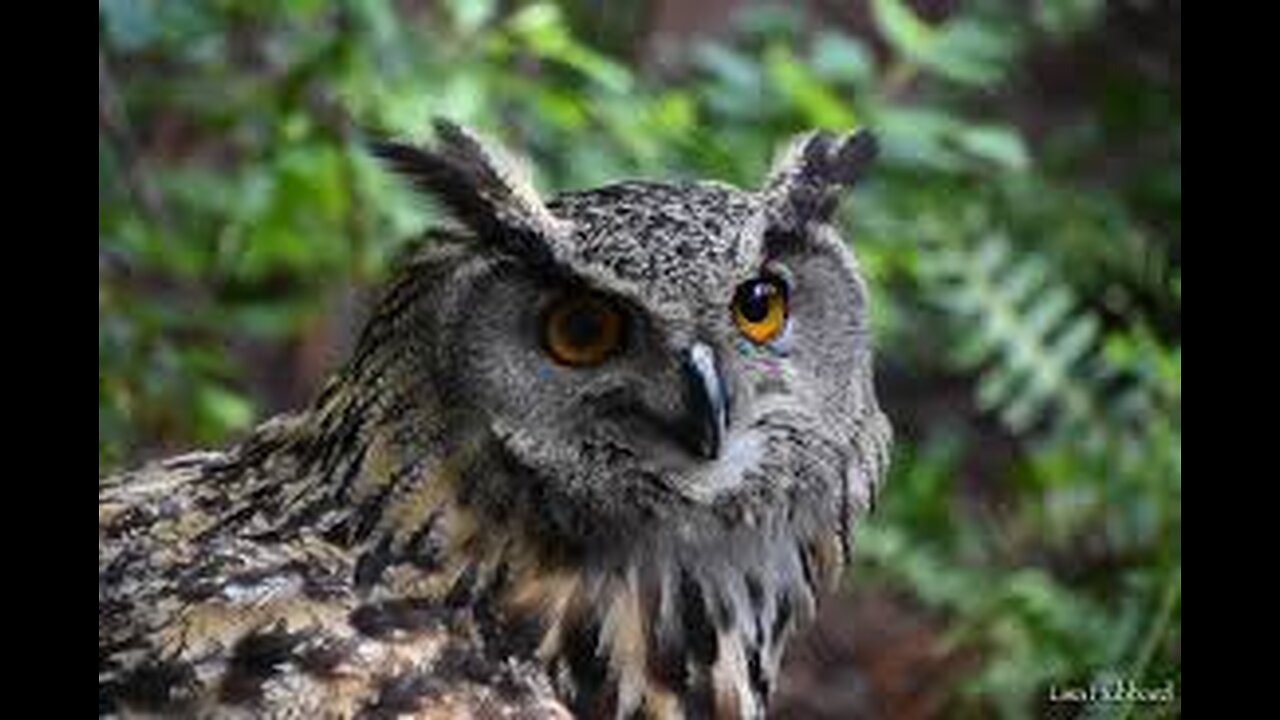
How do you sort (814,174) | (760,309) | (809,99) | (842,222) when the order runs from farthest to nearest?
(809,99) < (842,222) < (814,174) < (760,309)

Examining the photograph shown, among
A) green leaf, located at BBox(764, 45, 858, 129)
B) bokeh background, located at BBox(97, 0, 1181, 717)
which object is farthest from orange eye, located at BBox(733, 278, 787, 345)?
green leaf, located at BBox(764, 45, 858, 129)

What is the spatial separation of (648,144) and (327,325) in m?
1.21

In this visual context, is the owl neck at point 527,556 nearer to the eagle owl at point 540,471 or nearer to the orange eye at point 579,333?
the eagle owl at point 540,471

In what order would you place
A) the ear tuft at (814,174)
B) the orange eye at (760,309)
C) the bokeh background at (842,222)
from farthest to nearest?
the bokeh background at (842,222) < the ear tuft at (814,174) < the orange eye at (760,309)

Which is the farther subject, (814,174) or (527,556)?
(814,174)

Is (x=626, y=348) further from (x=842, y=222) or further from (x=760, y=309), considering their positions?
(x=842, y=222)

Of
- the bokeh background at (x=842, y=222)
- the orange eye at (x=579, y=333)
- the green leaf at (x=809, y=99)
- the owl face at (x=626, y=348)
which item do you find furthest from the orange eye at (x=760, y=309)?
the green leaf at (x=809, y=99)

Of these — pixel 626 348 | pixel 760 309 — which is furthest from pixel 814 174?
pixel 626 348

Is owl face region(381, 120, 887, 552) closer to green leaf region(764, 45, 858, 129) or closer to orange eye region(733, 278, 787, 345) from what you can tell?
orange eye region(733, 278, 787, 345)

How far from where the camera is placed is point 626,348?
8.31 ft

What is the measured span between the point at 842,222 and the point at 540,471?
1432mm

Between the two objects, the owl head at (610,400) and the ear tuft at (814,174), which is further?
the ear tuft at (814,174)

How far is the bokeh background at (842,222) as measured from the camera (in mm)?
3900
